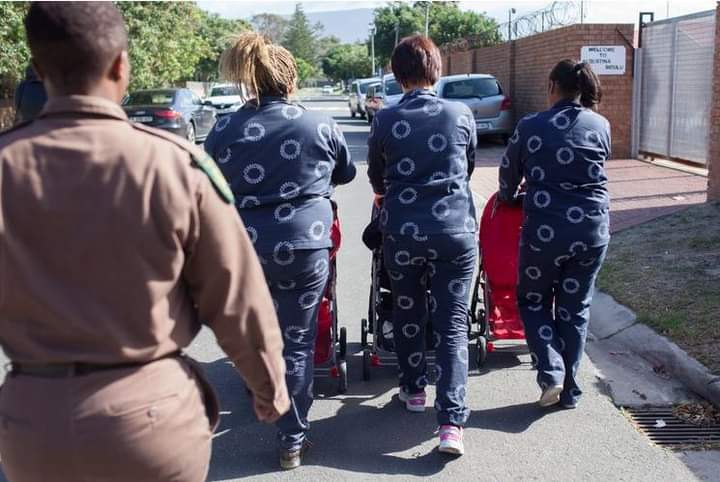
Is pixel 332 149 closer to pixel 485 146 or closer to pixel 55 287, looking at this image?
pixel 55 287

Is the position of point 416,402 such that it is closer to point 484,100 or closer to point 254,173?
point 254,173

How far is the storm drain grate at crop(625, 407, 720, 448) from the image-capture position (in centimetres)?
444

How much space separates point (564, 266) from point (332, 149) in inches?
60.6

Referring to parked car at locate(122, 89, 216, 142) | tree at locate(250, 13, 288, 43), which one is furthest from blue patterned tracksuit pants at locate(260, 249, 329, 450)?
tree at locate(250, 13, 288, 43)

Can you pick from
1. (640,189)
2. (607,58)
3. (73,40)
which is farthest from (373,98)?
(73,40)

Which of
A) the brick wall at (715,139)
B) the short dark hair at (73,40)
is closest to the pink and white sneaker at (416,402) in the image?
the short dark hair at (73,40)

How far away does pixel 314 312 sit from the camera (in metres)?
4.17

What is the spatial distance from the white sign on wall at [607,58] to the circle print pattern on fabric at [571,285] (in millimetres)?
12206

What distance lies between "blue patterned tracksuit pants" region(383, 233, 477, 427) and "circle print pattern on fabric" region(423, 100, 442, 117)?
624mm

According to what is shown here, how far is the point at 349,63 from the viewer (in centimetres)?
10081

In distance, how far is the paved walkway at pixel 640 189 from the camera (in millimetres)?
10039

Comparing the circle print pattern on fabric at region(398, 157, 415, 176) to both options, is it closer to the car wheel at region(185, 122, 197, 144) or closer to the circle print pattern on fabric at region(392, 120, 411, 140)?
the circle print pattern on fabric at region(392, 120, 411, 140)

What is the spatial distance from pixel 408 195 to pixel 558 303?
120 centimetres

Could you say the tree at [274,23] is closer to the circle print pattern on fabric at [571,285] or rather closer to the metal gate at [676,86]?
the metal gate at [676,86]
